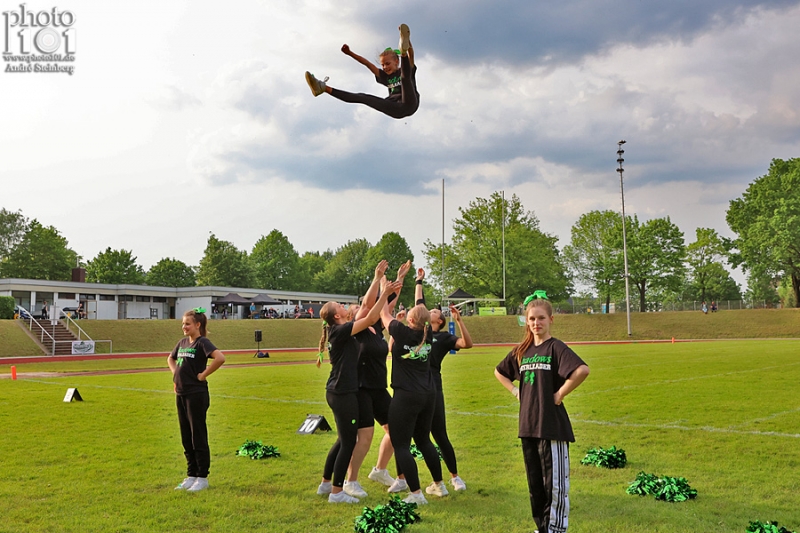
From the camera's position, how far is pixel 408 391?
602cm

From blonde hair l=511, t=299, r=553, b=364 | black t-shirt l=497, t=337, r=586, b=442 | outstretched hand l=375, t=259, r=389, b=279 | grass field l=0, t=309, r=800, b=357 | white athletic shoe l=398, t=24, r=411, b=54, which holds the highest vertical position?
white athletic shoe l=398, t=24, r=411, b=54

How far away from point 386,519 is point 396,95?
3863 mm

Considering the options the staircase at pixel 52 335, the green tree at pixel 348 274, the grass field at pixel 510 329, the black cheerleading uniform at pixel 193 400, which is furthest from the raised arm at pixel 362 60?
the green tree at pixel 348 274

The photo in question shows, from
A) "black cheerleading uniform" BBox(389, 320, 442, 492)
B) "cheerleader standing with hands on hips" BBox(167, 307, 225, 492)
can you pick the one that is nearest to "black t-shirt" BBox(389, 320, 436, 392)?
"black cheerleading uniform" BBox(389, 320, 442, 492)

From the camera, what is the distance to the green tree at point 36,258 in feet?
246

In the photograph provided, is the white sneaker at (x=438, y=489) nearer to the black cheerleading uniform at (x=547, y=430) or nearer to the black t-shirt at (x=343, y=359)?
the black t-shirt at (x=343, y=359)

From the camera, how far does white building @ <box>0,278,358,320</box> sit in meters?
52.6

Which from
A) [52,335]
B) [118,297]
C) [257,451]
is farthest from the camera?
[118,297]

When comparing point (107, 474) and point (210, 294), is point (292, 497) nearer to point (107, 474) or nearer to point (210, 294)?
point (107, 474)

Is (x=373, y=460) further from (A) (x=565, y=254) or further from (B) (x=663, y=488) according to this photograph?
(A) (x=565, y=254)

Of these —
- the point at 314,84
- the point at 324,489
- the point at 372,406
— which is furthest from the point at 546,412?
the point at 314,84

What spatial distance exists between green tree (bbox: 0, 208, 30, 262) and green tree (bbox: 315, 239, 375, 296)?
1502 inches

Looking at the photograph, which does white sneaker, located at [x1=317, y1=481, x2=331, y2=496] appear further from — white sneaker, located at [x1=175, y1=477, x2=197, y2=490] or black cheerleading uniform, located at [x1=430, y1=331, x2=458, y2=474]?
white sneaker, located at [x1=175, y1=477, x2=197, y2=490]

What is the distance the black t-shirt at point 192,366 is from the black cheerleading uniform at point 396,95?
2.94 metres
